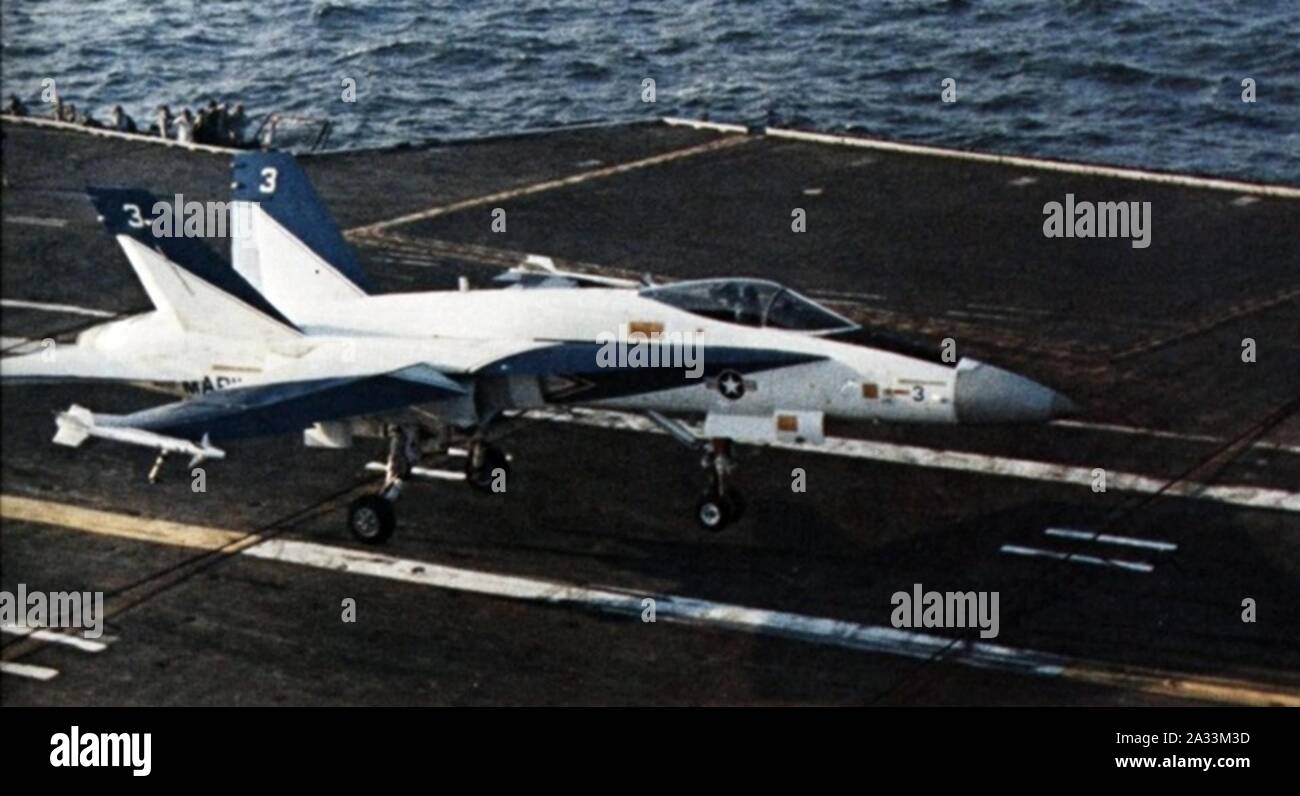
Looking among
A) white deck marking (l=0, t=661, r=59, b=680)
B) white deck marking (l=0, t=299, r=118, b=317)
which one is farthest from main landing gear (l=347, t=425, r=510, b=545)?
white deck marking (l=0, t=299, r=118, b=317)

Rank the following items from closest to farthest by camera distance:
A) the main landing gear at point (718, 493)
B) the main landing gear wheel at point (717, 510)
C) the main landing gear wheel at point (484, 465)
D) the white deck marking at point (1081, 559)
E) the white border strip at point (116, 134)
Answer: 1. the white deck marking at point (1081, 559)
2. the main landing gear at point (718, 493)
3. the main landing gear wheel at point (717, 510)
4. the main landing gear wheel at point (484, 465)
5. the white border strip at point (116, 134)

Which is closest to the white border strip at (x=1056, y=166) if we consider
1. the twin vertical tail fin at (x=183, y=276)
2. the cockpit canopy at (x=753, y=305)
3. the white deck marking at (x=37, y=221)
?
the white deck marking at (x=37, y=221)

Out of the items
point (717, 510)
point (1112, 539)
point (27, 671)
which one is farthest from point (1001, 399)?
point (27, 671)

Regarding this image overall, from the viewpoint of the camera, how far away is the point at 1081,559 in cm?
3109

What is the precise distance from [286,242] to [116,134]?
81.8ft

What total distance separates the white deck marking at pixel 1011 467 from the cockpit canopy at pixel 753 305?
2404 mm

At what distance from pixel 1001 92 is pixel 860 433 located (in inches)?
1855

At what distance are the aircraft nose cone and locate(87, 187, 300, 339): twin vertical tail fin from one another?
34.1 feet

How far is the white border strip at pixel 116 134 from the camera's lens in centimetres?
5634

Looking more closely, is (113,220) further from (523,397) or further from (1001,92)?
(1001,92)

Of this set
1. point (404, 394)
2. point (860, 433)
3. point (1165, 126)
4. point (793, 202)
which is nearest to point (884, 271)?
point (793, 202)

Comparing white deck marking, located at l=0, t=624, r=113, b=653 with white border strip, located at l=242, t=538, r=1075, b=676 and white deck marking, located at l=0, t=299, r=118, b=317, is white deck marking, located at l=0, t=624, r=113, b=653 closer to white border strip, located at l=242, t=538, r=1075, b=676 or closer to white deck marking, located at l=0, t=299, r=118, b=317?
white border strip, located at l=242, t=538, r=1075, b=676

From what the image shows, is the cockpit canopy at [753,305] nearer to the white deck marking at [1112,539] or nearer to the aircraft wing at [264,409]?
the aircraft wing at [264,409]

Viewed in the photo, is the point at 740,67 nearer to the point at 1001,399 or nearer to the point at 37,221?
the point at 37,221
